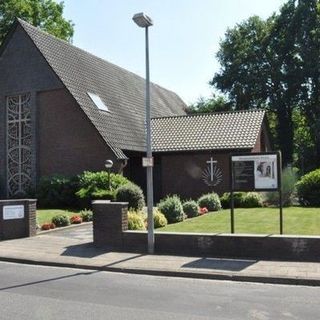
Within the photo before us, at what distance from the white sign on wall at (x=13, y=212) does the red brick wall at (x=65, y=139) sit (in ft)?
31.4

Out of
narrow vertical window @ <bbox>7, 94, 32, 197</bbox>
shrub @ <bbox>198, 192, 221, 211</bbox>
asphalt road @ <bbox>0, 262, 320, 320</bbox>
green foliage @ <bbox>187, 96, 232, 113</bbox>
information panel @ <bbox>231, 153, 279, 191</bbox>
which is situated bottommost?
asphalt road @ <bbox>0, 262, 320, 320</bbox>

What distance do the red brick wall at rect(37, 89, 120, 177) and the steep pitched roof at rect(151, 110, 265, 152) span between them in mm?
3817

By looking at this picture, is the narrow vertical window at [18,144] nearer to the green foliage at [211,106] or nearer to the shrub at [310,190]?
the shrub at [310,190]

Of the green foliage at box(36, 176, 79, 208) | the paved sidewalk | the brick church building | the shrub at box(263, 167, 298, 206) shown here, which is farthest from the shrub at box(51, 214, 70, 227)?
the shrub at box(263, 167, 298, 206)

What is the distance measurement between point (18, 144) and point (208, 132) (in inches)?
409

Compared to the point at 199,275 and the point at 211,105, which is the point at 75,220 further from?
the point at 211,105

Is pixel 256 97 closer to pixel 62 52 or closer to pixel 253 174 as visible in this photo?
pixel 62 52

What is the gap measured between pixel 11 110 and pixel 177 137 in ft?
30.5

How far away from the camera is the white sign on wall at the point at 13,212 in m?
16.0

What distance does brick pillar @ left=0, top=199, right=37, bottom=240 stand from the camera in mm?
15927

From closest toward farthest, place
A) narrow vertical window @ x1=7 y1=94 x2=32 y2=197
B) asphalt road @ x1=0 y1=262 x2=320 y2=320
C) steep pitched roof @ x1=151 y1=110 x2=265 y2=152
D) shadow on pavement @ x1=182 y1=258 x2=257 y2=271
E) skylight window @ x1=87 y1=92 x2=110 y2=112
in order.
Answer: asphalt road @ x1=0 y1=262 x2=320 y2=320 < shadow on pavement @ x1=182 y1=258 x2=257 y2=271 < steep pitched roof @ x1=151 y1=110 x2=265 y2=152 < skylight window @ x1=87 y1=92 x2=110 y2=112 < narrow vertical window @ x1=7 y1=94 x2=32 y2=197

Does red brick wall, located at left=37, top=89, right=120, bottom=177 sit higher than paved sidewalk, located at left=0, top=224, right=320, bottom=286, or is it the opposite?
red brick wall, located at left=37, top=89, right=120, bottom=177

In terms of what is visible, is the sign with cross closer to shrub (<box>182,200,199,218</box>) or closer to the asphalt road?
shrub (<box>182,200,199,218</box>)

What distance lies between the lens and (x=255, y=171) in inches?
529
